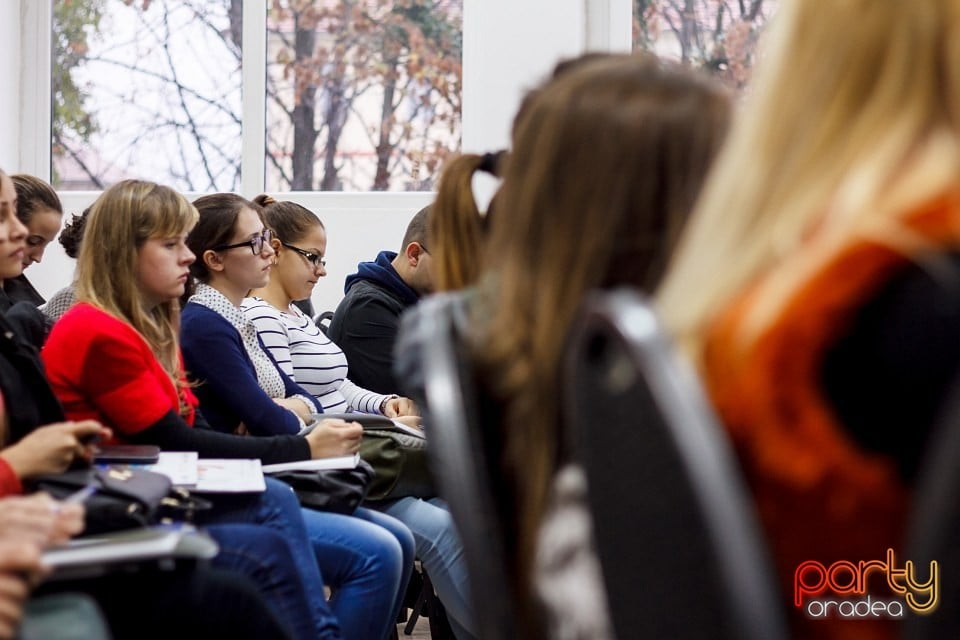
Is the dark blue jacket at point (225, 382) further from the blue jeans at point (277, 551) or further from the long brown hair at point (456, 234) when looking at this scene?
the long brown hair at point (456, 234)

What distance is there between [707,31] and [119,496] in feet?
15.6

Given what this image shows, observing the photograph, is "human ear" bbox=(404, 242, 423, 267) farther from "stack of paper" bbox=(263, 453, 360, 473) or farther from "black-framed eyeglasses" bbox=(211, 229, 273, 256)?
"stack of paper" bbox=(263, 453, 360, 473)

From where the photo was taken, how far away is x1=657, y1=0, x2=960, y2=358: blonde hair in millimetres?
906

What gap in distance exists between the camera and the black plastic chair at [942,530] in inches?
28.4

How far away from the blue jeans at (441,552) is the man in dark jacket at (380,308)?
2.50 feet

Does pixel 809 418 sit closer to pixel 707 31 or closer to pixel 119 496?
pixel 119 496

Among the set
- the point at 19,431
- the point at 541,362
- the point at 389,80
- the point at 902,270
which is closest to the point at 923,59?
the point at 902,270

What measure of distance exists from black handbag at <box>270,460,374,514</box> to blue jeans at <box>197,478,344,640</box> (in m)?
0.23

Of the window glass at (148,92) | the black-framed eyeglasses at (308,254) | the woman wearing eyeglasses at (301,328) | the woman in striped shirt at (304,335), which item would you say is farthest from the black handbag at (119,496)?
the window glass at (148,92)

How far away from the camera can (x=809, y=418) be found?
849mm

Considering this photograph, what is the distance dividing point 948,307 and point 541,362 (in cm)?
39

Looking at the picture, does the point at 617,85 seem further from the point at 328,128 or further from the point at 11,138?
the point at 11,138

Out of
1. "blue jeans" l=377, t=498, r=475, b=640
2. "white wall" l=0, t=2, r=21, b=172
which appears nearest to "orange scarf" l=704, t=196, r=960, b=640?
"blue jeans" l=377, t=498, r=475, b=640

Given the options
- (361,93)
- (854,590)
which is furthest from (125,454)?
(361,93)
